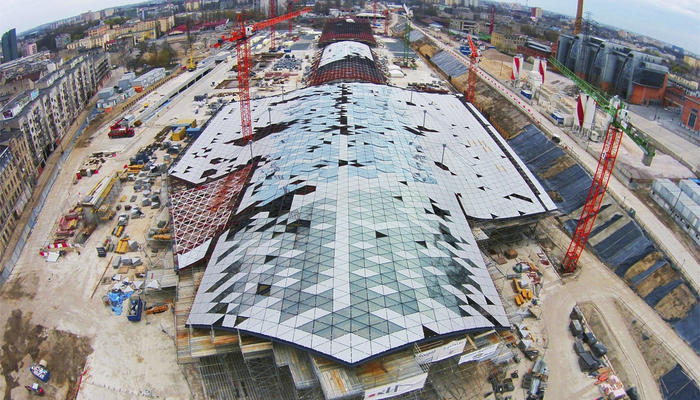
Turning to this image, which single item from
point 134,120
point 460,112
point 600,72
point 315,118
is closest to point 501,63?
point 600,72

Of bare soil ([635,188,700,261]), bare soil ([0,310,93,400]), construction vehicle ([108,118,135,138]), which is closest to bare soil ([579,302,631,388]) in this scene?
bare soil ([635,188,700,261])

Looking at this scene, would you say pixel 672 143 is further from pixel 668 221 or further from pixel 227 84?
pixel 227 84

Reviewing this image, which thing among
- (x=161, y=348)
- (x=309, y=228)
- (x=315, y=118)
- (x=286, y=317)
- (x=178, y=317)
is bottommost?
(x=161, y=348)

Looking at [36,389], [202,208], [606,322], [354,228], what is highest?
[354,228]

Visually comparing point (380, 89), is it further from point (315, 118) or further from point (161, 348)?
point (161, 348)

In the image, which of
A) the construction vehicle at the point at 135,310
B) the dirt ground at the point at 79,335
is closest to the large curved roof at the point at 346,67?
the dirt ground at the point at 79,335

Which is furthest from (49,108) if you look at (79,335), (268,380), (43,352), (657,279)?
(657,279)

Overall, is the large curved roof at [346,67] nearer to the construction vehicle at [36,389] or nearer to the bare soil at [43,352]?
the bare soil at [43,352]

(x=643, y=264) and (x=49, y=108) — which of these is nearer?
(x=643, y=264)
